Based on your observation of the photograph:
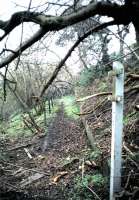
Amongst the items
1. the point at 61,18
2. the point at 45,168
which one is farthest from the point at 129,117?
the point at 61,18

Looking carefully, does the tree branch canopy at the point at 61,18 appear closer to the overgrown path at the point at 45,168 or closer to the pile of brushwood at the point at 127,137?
the pile of brushwood at the point at 127,137

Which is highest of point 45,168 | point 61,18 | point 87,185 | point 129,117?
point 61,18

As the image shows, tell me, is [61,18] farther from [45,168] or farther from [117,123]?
[45,168]

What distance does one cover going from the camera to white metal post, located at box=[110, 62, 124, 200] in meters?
5.91

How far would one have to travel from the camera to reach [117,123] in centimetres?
599

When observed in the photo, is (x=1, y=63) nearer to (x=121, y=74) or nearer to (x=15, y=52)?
(x=15, y=52)

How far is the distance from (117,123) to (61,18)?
2148 millimetres

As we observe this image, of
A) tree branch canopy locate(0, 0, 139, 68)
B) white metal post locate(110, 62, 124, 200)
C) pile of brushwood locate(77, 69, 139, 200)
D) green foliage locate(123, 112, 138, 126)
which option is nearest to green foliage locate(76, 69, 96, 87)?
pile of brushwood locate(77, 69, 139, 200)

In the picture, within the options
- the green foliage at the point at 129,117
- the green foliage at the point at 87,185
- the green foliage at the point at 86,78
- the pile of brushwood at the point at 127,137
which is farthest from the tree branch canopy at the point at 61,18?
the green foliage at the point at 86,78

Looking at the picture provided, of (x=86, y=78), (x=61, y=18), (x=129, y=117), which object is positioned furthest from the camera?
(x=86, y=78)

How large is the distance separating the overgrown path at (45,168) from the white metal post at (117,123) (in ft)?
5.15

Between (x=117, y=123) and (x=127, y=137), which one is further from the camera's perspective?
(x=127, y=137)

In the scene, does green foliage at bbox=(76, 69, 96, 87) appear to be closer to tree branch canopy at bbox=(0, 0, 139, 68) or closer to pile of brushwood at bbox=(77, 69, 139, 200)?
pile of brushwood at bbox=(77, 69, 139, 200)

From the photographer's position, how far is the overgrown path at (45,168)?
7742 mm
